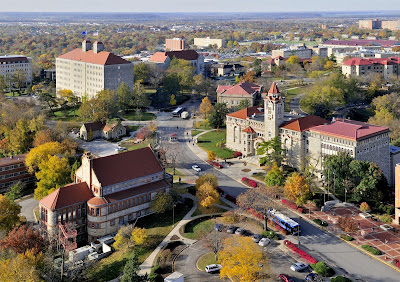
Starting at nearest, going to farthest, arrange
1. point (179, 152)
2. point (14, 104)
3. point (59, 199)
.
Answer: point (59, 199) < point (179, 152) < point (14, 104)

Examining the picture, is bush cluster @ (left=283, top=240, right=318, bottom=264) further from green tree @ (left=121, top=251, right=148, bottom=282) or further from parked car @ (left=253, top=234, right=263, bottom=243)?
green tree @ (left=121, top=251, right=148, bottom=282)

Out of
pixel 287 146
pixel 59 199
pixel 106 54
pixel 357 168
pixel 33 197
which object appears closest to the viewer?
pixel 59 199

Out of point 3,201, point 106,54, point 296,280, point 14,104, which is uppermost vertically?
point 106,54

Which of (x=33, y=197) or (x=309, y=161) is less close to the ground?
(x=309, y=161)

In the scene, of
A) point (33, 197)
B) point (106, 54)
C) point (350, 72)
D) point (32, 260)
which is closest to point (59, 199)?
point (32, 260)

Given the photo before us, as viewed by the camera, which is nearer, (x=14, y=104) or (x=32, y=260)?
(x=32, y=260)

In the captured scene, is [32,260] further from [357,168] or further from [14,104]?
[14,104]

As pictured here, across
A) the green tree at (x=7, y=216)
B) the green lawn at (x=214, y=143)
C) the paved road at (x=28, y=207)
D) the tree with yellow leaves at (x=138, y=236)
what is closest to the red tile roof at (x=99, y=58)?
the green lawn at (x=214, y=143)
